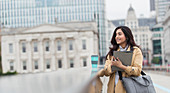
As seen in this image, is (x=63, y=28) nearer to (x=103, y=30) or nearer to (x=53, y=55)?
(x=53, y=55)

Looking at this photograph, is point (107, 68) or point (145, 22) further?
point (145, 22)

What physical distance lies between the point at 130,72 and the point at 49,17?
8981 centimetres

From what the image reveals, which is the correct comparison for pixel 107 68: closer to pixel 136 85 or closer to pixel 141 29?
pixel 136 85

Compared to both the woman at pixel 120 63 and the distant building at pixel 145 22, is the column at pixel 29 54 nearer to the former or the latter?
the woman at pixel 120 63

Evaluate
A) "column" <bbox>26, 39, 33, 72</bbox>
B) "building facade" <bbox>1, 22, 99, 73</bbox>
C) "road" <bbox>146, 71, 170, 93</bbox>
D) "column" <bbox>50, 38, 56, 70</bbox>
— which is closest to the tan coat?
"road" <bbox>146, 71, 170, 93</bbox>

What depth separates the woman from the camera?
316 centimetres

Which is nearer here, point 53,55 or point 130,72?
point 130,72

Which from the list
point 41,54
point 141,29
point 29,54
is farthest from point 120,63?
point 141,29

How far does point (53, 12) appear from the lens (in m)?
91.1

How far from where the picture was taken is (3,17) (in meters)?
86.1

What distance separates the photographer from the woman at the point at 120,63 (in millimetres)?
3156

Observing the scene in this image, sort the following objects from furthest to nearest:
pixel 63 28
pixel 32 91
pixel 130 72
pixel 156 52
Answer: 1. pixel 156 52
2. pixel 63 28
3. pixel 130 72
4. pixel 32 91

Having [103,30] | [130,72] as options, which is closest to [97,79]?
[130,72]

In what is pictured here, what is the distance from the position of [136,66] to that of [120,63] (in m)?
0.25
